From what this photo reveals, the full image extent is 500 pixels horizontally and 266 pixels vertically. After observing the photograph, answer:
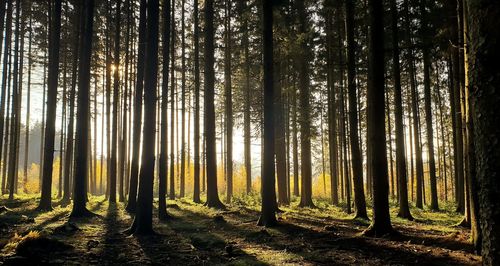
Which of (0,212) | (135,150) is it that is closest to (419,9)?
(135,150)

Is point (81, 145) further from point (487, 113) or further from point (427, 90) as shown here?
point (427, 90)

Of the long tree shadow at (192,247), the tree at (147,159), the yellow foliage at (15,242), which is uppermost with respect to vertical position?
the tree at (147,159)

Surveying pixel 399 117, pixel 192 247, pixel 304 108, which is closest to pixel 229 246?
pixel 192 247

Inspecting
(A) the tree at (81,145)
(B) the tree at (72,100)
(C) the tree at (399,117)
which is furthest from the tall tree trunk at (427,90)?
(B) the tree at (72,100)

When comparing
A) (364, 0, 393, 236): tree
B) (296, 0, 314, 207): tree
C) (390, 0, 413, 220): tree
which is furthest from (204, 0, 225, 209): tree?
(364, 0, 393, 236): tree

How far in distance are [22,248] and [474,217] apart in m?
8.48

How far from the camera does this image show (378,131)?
33.6 ft

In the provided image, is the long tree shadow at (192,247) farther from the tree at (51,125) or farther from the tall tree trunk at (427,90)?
the tall tree trunk at (427,90)

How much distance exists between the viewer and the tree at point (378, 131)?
9.86 meters

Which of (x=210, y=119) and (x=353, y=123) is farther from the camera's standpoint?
(x=210, y=119)

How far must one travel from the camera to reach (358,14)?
1542cm

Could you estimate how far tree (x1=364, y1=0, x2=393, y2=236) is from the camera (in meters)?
9.86

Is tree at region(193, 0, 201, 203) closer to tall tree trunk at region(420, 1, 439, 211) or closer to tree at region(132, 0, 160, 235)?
tree at region(132, 0, 160, 235)

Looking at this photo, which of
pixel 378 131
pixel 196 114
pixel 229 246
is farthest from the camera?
pixel 196 114
